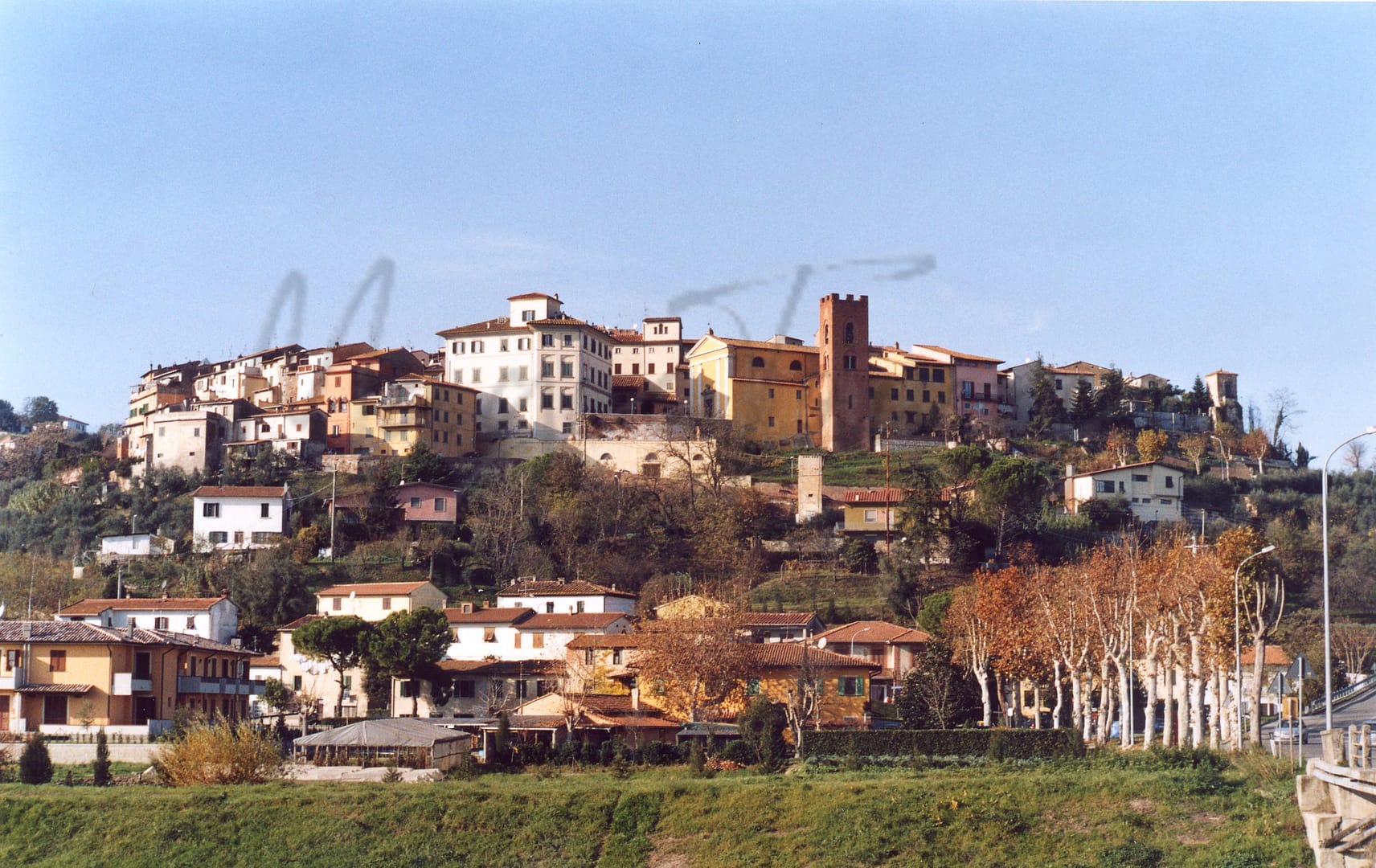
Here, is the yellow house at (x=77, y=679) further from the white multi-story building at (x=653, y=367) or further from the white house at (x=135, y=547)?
the white multi-story building at (x=653, y=367)

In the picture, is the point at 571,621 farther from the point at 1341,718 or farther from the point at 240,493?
the point at 1341,718

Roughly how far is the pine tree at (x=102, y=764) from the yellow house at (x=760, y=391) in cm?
6957

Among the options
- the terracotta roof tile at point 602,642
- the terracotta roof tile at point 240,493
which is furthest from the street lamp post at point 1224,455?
the terracotta roof tile at point 240,493

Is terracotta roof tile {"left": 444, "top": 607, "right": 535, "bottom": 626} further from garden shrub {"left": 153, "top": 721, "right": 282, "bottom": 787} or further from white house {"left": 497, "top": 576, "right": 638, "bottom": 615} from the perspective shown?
garden shrub {"left": 153, "top": 721, "right": 282, "bottom": 787}

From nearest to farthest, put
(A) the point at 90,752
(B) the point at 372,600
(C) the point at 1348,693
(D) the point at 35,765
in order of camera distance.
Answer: (D) the point at 35,765, (A) the point at 90,752, (C) the point at 1348,693, (B) the point at 372,600

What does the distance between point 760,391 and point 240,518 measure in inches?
1518

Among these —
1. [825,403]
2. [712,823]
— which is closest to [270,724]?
[712,823]

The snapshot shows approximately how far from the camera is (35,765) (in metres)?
47.9

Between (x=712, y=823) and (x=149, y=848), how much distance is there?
14.2m

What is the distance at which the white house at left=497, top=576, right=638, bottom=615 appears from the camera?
80312 mm

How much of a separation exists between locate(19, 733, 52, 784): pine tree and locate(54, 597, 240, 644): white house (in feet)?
95.9

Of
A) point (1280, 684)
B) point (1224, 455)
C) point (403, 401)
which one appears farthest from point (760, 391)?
point (1280, 684)

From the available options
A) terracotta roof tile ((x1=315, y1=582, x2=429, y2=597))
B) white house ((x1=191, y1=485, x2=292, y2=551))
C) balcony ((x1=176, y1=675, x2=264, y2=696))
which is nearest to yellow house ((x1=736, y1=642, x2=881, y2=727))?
balcony ((x1=176, y1=675, x2=264, y2=696))

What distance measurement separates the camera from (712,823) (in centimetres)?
4200
